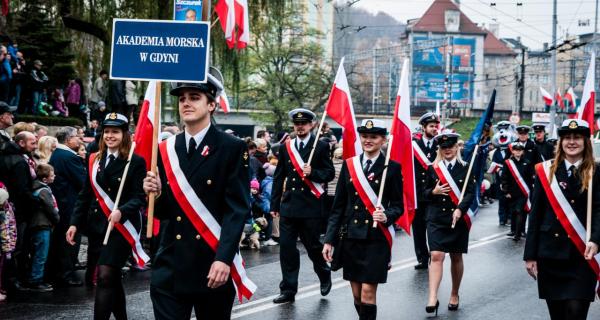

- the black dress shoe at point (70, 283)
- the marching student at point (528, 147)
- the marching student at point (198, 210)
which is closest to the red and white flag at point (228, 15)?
the marching student at point (528, 147)

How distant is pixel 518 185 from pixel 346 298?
26.3 feet

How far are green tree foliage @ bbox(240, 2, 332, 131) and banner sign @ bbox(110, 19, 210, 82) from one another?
141 ft

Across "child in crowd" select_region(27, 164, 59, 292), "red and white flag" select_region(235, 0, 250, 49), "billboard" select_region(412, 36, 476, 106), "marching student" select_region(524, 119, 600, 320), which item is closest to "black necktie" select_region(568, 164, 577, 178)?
"marching student" select_region(524, 119, 600, 320)

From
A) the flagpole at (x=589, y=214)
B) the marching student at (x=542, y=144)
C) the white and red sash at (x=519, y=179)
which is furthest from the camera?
the marching student at (x=542, y=144)

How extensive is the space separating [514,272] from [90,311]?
6014 millimetres

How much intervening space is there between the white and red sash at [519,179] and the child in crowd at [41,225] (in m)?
9.39

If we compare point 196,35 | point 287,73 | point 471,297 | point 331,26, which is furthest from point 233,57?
point 331,26

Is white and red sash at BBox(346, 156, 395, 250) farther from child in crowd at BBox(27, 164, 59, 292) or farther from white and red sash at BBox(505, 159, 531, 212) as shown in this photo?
white and red sash at BBox(505, 159, 531, 212)

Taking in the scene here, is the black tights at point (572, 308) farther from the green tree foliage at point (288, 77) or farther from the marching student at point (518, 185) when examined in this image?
the green tree foliage at point (288, 77)

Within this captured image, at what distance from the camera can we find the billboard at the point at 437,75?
106m

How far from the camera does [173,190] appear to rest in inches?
218

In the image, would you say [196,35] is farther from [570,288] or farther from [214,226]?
[570,288]

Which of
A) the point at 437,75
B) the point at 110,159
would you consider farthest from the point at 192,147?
the point at 437,75

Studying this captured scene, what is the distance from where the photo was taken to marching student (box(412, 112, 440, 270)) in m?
12.9
